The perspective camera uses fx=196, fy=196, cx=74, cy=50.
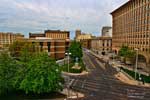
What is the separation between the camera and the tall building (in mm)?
88812

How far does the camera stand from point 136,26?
103 m

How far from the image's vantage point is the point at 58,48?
9619cm

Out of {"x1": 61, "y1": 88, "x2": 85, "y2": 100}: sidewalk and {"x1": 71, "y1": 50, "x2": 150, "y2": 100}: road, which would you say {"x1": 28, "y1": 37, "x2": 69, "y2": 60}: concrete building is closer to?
{"x1": 71, "y1": 50, "x2": 150, "y2": 100}: road

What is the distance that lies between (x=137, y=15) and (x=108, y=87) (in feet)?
215

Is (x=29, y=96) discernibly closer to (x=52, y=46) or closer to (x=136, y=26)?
(x=52, y=46)

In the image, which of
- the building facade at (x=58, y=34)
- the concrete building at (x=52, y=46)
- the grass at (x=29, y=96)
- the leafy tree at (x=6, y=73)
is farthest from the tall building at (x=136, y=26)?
the leafy tree at (x=6, y=73)

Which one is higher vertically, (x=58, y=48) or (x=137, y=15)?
(x=137, y=15)

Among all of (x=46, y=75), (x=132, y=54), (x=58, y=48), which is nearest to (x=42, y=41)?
(x=58, y=48)

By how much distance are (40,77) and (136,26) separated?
77369 mm

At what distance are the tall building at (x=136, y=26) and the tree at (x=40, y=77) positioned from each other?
50930 millimetres

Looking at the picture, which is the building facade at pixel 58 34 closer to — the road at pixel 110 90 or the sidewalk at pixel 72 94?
the road at pixel 110 90

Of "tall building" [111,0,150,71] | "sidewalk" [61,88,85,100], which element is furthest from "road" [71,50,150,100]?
"tall building" [111,0,150,71]

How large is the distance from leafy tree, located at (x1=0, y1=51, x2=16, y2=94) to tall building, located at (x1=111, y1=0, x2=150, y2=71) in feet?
184

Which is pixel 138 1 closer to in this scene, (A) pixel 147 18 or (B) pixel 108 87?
(A) pixel 147 18
